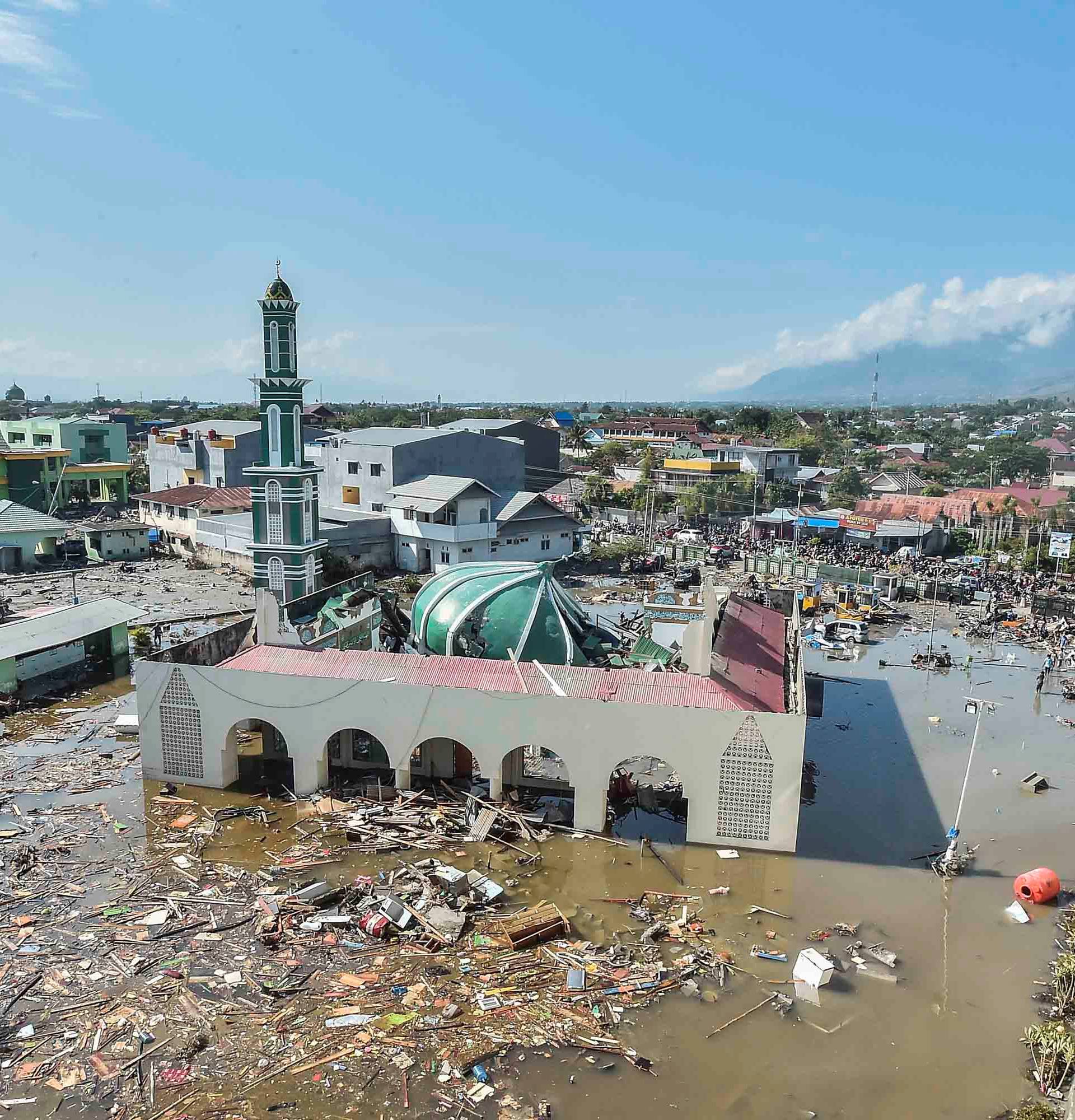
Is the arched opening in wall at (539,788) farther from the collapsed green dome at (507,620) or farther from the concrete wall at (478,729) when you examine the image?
the collapsed green dome at (507,620)

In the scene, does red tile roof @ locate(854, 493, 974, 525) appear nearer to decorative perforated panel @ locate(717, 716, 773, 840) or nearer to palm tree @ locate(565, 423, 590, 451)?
decorative perforated panel @ locate(717, 716, 773, 840)

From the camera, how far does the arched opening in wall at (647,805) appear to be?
54.5ft

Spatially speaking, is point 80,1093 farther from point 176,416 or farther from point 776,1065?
point 176,416

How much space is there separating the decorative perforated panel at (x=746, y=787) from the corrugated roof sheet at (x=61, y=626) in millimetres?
18588

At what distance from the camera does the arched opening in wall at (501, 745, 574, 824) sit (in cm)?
1705

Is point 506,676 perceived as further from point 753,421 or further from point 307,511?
point 753,421

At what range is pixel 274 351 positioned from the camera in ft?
81.2

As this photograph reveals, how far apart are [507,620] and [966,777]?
36.0 feet

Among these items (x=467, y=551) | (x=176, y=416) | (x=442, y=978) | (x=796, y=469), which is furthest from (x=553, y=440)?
(x=176, y=416)

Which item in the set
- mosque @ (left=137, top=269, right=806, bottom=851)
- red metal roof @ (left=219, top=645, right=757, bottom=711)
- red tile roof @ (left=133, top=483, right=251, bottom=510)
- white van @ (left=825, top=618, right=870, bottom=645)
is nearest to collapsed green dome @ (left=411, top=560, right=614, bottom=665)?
mosque @ (left=137, top=269, right=806, bottom=851)

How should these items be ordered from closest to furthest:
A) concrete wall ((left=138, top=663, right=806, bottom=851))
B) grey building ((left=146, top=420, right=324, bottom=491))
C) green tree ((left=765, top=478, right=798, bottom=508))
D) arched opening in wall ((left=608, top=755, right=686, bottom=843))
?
1. concrete wall ((left=138, top=663, right=806, bottom=851))
2. arched opening in wall ((left=608, top=755, right=686, bottom=843))
3. grey building ((left=146, top=420, right=324, bottom=491))
4. green tree ((left=765, top=478, right=798, bottom=508))

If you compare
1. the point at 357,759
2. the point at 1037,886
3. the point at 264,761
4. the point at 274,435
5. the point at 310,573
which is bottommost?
the point at 1037,886

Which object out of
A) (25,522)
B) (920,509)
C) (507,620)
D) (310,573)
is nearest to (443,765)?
(507,620)

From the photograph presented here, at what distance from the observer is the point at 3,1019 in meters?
11.1
